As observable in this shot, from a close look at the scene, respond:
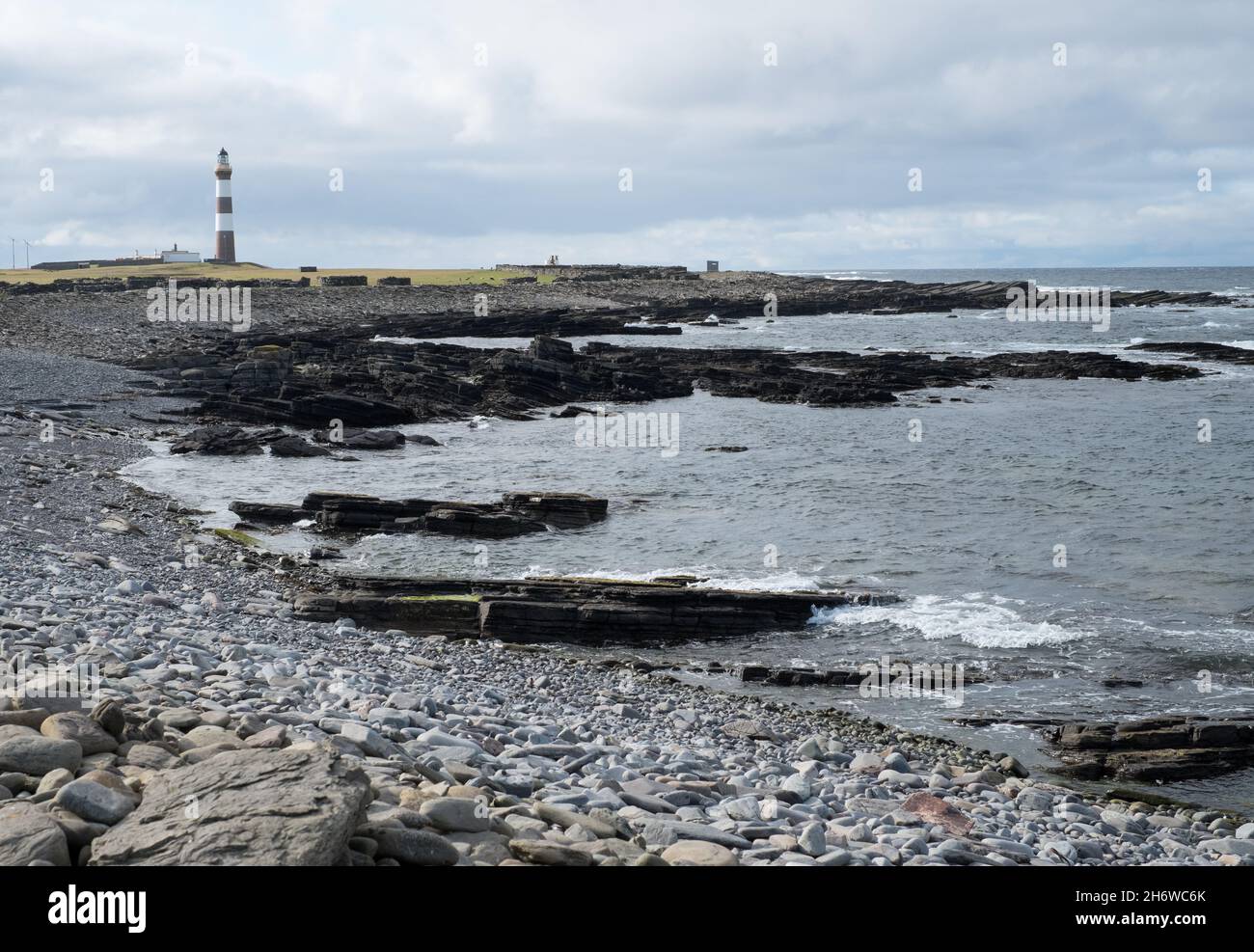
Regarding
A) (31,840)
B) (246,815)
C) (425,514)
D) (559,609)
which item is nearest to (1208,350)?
(425,514)

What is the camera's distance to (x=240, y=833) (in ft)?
19.7

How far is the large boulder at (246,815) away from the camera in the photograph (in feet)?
19.3

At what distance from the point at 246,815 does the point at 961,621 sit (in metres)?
14.5

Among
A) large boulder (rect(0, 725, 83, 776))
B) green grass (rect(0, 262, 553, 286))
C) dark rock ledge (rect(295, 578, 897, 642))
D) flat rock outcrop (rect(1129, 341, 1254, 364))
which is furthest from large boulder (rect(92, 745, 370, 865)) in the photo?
green grass (rect(0, 262, 553, 286))

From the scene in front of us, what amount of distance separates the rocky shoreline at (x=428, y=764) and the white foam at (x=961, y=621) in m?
4.33

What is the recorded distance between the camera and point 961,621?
60.6ft

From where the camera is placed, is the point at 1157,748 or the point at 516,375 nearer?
the point at 1157,748

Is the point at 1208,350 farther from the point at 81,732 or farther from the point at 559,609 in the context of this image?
the point at 81,732

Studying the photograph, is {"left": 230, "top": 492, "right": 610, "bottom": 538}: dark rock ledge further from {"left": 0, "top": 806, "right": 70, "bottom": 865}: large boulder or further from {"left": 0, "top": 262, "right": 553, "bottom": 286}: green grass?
{"left": 0, "top": 262, "right": 553, "bottom": 286}: green grass

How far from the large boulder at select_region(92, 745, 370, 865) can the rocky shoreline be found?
13 mm

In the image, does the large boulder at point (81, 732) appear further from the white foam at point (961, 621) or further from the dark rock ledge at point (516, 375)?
the dark rock ledge at point (516, 375)

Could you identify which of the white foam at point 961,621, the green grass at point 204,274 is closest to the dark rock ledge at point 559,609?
the white foam at point 961,621
